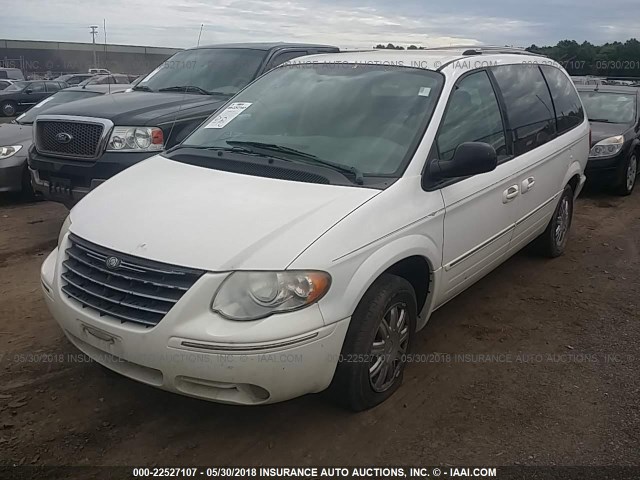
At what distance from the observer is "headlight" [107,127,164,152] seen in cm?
558

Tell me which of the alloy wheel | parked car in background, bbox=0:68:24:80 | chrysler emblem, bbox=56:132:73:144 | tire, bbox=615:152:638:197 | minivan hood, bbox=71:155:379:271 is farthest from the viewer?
parked car in background, bbox=0:68:24:80

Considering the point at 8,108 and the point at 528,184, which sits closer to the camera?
the point at 528,184

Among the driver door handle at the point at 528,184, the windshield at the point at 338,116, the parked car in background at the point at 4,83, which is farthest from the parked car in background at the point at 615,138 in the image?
the parked car in background at the point at 4,83

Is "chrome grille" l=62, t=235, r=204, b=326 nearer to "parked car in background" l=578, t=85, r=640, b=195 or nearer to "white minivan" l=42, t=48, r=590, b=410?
"white minivan" l=42, t=48, r=590, b=410

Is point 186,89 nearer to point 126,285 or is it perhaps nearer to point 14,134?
point 14,134

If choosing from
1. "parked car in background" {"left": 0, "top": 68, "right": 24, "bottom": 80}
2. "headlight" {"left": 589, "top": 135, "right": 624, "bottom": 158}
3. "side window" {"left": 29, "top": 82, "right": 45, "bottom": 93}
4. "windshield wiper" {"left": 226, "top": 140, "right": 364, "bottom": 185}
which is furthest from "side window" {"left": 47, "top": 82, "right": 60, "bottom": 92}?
"windshield wiper" {"left": 226, "top": 140, "right": 364, "bottom": 185}

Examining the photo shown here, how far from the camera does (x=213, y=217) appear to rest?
116 inches

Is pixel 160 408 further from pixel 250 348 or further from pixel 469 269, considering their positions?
pixel 469 269

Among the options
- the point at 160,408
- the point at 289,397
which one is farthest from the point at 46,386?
the point at 289,397

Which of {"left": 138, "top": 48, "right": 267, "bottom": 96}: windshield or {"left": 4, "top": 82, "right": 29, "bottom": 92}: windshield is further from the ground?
{"left": 138, "top": 48, "right": 267, "bottom": 96}: windshield

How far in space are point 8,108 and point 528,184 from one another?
23.5m

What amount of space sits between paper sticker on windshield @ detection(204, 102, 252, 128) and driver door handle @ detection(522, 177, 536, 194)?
2.03 m

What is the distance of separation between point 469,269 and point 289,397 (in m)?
1.63

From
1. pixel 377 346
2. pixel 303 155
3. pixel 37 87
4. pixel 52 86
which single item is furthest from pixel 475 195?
pixel 37 87
